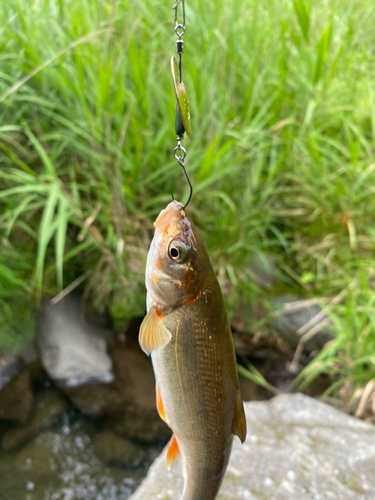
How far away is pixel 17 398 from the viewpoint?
1925 millimetres

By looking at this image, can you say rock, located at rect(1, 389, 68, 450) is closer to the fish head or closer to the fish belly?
the fish belly

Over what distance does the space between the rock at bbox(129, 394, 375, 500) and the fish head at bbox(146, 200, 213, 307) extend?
0.86 metres

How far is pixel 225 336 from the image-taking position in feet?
2.12

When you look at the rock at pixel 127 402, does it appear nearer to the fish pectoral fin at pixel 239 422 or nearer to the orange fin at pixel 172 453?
the orange fin at pixel 172 453

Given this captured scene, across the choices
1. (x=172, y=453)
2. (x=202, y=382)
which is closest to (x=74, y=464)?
(x=172, y=453)

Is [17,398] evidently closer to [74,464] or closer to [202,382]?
[74,464]

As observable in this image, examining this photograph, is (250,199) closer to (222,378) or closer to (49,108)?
(49,108)

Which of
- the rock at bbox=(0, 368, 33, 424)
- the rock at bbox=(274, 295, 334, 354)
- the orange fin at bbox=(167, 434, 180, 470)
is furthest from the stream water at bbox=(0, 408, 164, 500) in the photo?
the orange fin at bbox=(167, 434, 180, 470)

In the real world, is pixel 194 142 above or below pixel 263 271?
above

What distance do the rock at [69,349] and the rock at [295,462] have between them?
0.92 metres

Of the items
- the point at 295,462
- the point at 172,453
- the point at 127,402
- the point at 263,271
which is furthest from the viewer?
the point at 263,271

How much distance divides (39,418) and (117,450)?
465 millimetres

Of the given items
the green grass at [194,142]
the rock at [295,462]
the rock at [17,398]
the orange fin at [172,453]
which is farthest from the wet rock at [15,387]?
the orange fin at [172,453]

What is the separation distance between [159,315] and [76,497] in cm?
157
